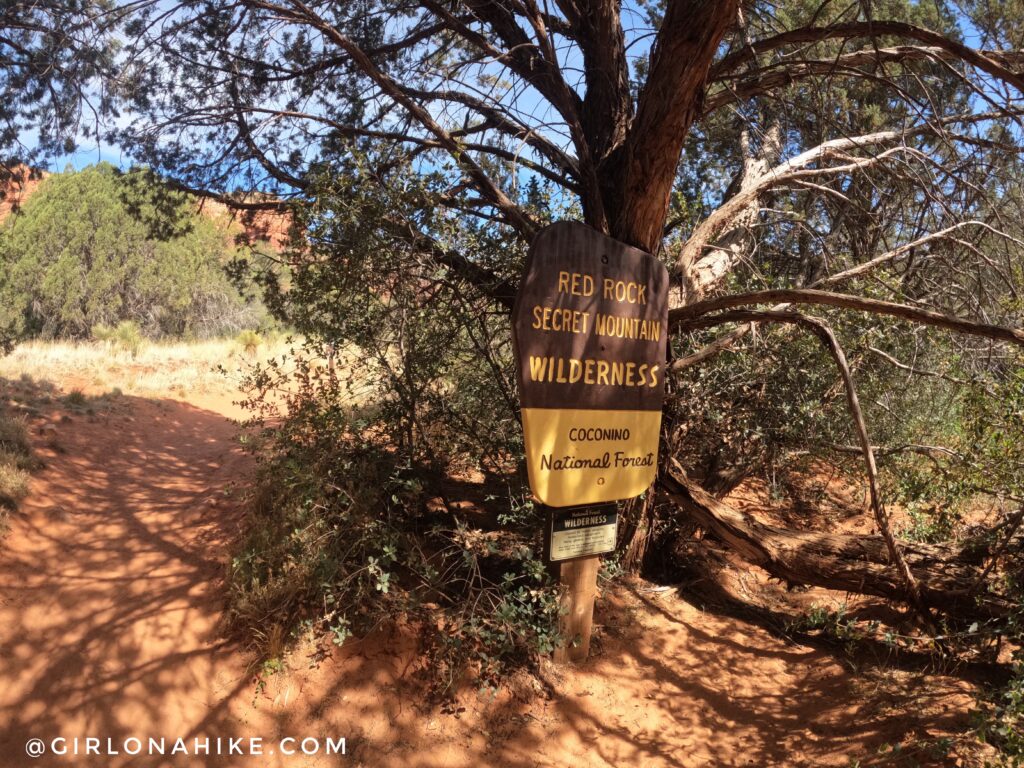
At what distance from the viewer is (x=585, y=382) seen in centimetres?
388

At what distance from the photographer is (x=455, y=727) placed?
409cm

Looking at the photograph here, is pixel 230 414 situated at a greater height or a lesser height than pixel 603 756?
greater

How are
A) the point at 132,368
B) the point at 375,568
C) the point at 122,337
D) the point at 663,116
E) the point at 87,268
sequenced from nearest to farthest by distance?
1. the point at 375,568
2. the point at 663,116
3. the point at 132,368
4. the point at 122,337
5. the point at 87,268

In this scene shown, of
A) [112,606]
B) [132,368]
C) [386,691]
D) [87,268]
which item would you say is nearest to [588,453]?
[386,691]

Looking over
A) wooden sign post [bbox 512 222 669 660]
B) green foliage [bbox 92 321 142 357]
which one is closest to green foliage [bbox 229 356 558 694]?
wooden sign post [bbox 512 222 669 660]

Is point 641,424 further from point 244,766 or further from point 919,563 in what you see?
point 244,766

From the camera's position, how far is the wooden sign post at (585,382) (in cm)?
367

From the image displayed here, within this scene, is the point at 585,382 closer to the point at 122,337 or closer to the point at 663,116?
the point at 663,116

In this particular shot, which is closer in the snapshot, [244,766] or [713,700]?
[244,766]

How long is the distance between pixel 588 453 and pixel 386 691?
1.98 meters

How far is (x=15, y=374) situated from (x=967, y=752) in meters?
13.6

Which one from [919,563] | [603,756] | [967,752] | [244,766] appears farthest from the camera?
[919,563]

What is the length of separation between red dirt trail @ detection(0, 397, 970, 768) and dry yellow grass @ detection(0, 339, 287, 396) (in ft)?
19.9

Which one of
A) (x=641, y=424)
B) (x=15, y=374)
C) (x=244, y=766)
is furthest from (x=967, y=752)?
(x=15, y=374)
